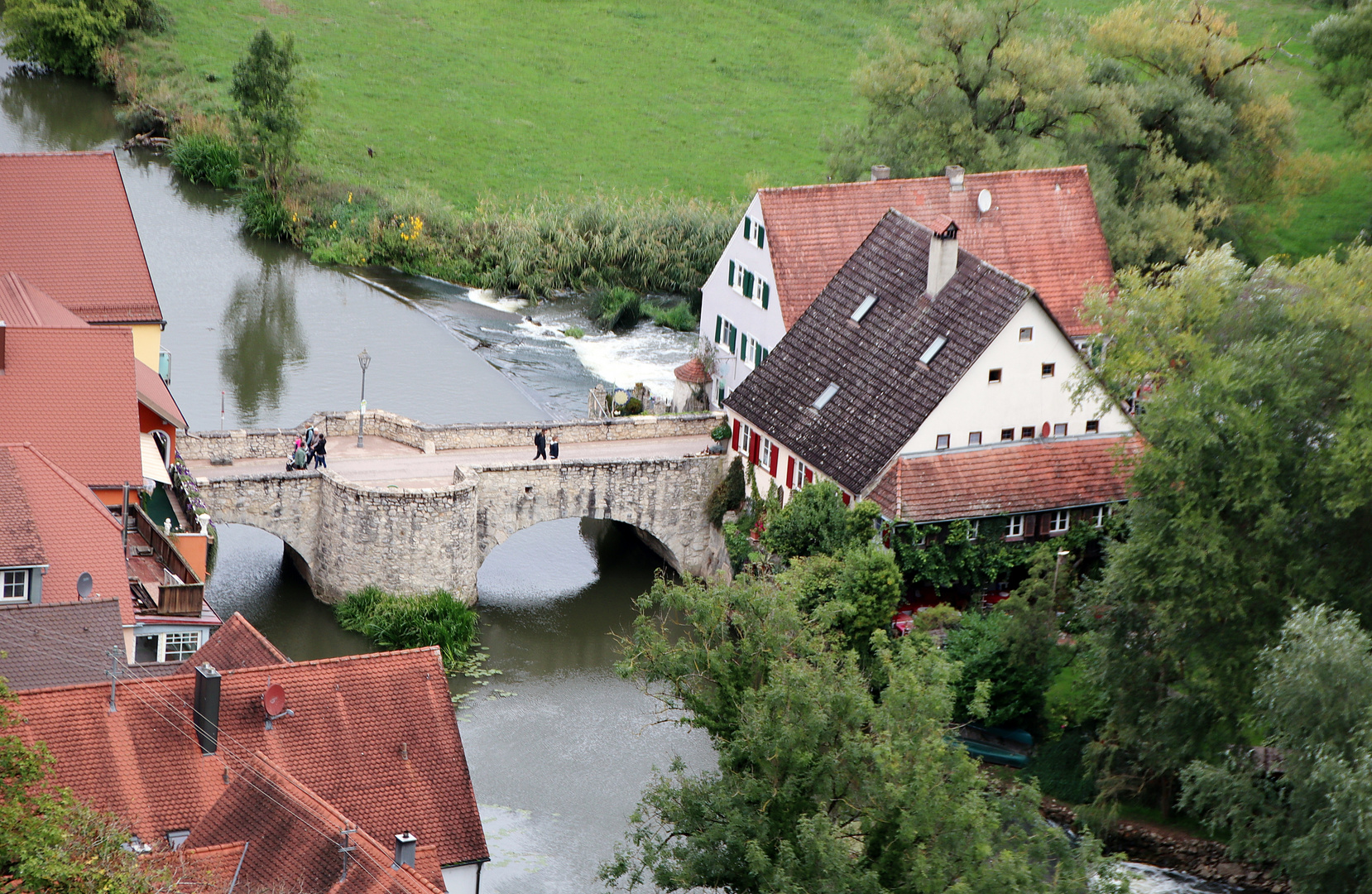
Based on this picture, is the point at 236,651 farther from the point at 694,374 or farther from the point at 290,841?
the point at 694,374

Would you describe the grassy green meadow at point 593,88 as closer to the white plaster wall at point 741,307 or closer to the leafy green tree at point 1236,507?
the white plaster wall at point 741,307

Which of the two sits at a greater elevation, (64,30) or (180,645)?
(64,30)

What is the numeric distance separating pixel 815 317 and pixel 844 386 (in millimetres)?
2828

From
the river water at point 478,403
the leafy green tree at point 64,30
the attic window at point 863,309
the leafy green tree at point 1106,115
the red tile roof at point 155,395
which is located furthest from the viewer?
the leafy green tree at point 64,30

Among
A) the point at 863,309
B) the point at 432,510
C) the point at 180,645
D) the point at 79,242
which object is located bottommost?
the point at 180,645

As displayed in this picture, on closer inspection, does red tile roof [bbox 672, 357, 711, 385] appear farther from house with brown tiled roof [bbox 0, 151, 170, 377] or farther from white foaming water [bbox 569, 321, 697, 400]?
house with brown tiled roof [bbox 0, 151, 170, 377]

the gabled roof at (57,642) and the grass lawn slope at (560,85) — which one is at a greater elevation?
the grass lawn slope at (560,85)

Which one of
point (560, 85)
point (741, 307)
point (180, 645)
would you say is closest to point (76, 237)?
point (180, 645)

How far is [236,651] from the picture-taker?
34.5 m

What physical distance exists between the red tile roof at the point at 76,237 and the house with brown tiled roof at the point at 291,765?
17.1 m

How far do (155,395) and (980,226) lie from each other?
78.6 feet

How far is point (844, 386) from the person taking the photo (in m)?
49.4

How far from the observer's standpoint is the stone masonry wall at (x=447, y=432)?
50.7 m

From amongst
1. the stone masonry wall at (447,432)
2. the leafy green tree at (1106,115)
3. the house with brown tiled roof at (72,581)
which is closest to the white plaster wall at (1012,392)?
the stone masonry wall at (447,432)
